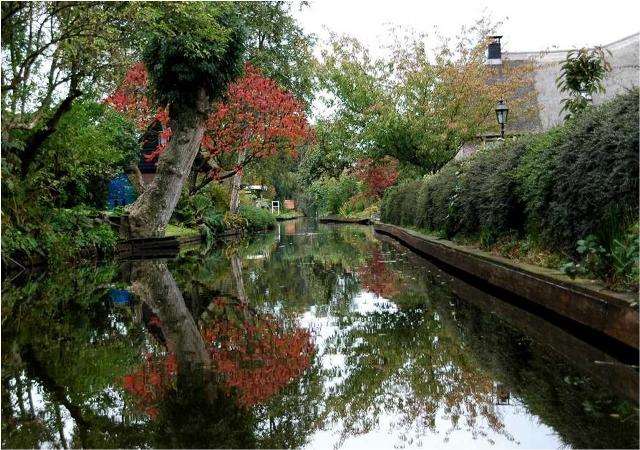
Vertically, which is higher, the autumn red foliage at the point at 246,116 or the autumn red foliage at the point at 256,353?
the autumn red foliage at the point at 246,116

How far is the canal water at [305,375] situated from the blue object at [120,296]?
114 millimetres

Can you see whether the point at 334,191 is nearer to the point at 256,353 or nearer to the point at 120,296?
the point at 120,296

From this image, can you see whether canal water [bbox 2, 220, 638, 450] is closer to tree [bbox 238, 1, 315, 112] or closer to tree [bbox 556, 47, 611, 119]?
tree [bbox 556, 47, 611, 119]

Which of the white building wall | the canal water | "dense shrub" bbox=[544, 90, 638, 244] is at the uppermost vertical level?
the white building wall

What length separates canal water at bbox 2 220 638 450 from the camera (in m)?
3.49

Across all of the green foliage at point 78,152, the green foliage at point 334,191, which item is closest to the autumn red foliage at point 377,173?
the green foliage at point 334,191

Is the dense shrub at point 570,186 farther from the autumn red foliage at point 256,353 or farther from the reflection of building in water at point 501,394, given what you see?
the autumn red foliage at point 256,353

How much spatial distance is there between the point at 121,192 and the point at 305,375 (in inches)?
1054

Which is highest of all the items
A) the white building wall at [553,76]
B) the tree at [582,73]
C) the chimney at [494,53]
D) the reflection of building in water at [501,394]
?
the chimney at [494,53]

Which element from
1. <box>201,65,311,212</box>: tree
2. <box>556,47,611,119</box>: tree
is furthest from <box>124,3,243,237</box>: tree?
<box>556,47,611,119</box>: tree

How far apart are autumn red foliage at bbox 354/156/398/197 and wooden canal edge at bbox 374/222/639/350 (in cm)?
2059

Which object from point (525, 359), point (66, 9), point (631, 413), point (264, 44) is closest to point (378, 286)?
point (525, 359)

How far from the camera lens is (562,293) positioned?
249 inches

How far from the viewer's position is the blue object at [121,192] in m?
29.1
